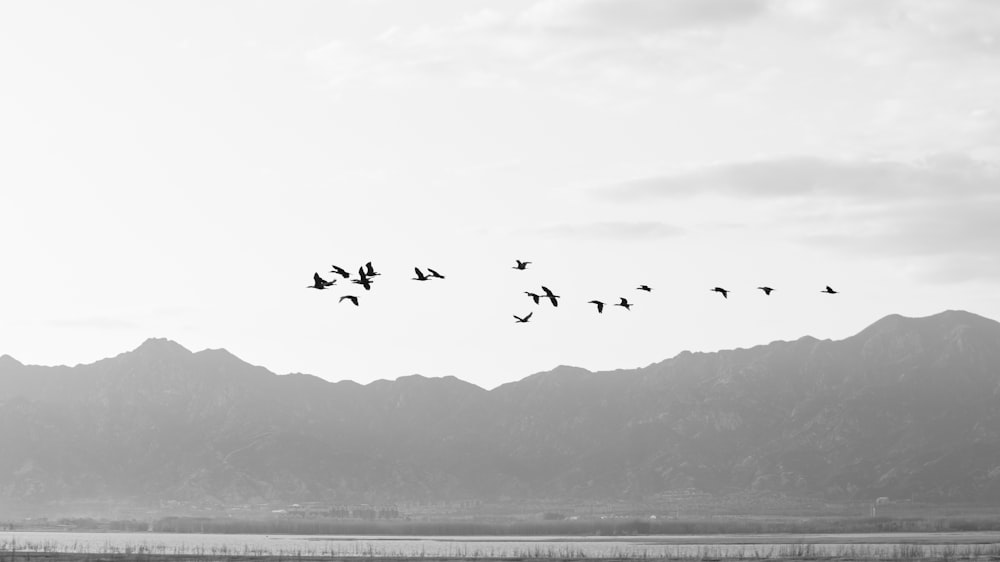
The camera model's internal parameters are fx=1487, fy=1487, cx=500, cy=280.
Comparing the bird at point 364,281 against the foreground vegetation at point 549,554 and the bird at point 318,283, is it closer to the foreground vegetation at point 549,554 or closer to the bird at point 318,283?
the bird at point 318,283

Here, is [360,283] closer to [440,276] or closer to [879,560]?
[440,276]

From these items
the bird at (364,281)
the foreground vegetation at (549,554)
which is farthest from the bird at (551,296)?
the foreground vegetation at (549,554)

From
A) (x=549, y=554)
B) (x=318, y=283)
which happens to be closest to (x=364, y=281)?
(x=318, y=283)

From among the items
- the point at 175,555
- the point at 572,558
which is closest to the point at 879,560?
the point at 572,558

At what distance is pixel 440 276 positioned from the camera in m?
96.8

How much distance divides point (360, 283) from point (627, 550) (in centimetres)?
6979

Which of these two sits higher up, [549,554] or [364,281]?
[364,281]

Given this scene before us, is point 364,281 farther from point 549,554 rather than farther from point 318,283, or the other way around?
point 549,554

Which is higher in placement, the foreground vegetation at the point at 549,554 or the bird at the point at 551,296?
the bird at the point at 551,296

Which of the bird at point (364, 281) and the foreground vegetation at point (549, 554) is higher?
the bird at point (364, 281)

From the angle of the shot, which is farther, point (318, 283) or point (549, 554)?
point (549, 554)

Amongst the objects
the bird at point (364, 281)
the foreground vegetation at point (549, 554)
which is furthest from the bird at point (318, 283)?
the foreground vegetation at point (549, 554)

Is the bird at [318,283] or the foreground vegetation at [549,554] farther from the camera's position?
the foreground vegetation at [549,554]

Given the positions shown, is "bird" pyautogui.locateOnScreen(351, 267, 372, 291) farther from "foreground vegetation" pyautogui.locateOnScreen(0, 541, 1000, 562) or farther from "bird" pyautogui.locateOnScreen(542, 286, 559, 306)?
"foreground vegetation" pyautogui.locateOnScreen(0, 541, 1000, 562)
